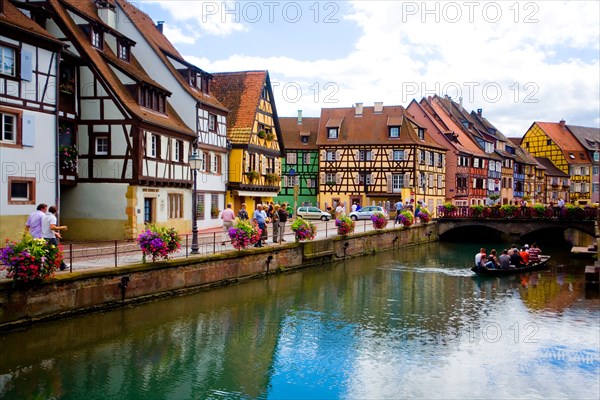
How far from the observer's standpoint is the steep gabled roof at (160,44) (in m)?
33.0

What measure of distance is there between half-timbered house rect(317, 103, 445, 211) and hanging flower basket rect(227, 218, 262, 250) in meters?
36.1

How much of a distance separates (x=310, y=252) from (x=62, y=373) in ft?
60.3

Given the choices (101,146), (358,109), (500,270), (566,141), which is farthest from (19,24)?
(566,141)

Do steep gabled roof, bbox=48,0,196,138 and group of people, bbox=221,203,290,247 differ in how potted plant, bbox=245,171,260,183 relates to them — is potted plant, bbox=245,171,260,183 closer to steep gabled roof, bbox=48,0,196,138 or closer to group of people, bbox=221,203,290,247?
group of people, bbox=221,203,290,247

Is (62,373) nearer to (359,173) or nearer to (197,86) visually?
(197,86)

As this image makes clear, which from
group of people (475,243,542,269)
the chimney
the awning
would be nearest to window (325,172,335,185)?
the chimney

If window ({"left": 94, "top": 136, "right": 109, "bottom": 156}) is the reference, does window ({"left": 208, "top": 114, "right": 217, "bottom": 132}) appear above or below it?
above

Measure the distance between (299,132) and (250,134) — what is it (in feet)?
86.4

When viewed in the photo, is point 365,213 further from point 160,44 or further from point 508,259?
point 160,44

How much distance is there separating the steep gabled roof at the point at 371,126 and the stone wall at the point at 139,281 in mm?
28708

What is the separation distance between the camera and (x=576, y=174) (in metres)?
94.6

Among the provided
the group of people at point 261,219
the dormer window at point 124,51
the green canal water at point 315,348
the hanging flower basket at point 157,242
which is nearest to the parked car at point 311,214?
the group of people at point 261,219

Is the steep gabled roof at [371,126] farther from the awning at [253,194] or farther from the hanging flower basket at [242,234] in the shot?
the hanging flower basket at [242,234]

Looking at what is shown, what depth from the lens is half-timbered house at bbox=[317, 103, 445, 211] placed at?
60.1m
